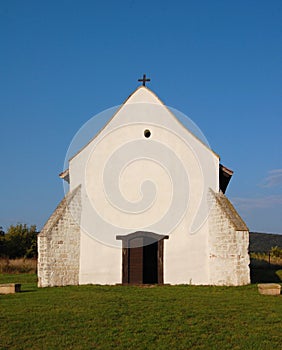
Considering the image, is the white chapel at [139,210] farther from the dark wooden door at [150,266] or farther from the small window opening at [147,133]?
the dark wooden door at [150,266]

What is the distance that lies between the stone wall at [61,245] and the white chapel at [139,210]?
0.04 metres

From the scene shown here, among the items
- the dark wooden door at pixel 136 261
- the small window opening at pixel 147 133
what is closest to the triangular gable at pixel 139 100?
the small window opening at pixel 147 133

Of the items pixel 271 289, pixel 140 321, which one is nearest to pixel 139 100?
pixel 271 289

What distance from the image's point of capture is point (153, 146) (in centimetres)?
1862

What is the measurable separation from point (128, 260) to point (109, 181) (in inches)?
130

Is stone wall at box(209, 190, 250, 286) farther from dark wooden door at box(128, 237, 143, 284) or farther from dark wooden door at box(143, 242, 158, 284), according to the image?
dark wooden door at box(143, 242, 158, 284)

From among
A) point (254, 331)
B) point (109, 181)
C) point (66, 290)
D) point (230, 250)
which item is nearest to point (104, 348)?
point (254, 331)

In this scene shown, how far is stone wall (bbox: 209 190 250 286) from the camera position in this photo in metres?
16.7

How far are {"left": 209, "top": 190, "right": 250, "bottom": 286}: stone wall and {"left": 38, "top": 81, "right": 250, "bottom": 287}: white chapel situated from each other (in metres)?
0.04

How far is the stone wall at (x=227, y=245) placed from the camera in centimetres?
1673

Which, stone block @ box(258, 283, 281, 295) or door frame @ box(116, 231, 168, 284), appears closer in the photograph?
stone block @ box(258, 283, 281, 295)

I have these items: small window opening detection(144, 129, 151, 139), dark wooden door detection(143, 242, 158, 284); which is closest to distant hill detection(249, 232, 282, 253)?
dark wooden door detection(143, 242, 158, 284)

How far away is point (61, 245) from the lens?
17812 millimetres

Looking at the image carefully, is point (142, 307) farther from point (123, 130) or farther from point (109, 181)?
point (123, 130)
